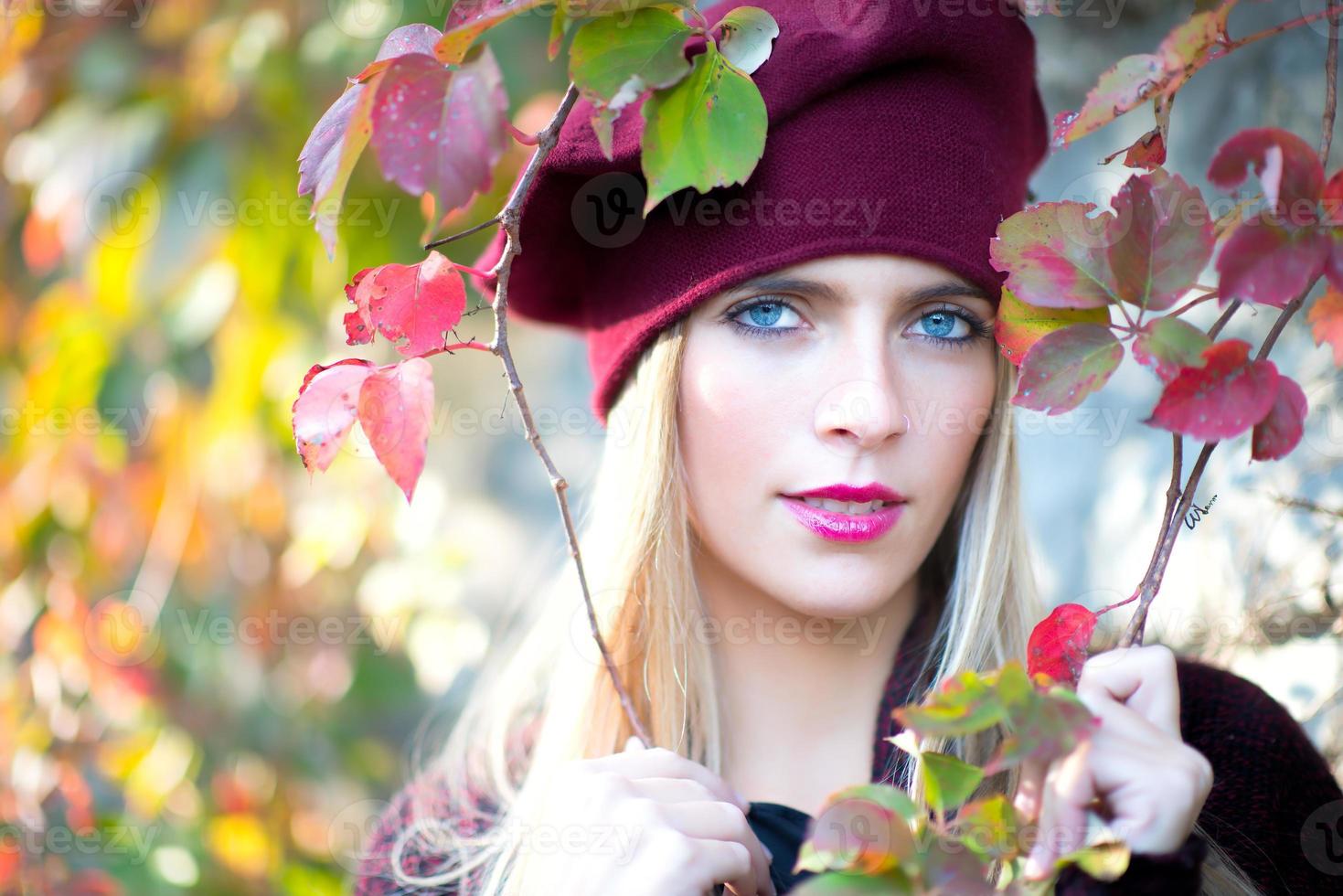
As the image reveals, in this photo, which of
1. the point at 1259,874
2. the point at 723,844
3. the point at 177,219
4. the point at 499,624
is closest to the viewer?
the point at 723,844

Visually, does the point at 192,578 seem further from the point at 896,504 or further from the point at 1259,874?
the point at 1259,874

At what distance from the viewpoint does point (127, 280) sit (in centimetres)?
219

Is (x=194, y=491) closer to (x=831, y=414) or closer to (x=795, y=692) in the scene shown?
(x=795, y=692)

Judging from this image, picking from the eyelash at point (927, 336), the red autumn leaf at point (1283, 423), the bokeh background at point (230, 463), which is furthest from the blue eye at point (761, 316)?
the bokeh background at point (230, 463)

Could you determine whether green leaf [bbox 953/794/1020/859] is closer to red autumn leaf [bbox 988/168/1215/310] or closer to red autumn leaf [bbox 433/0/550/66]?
red autumn leaf [bbox 988/168/1215/310]

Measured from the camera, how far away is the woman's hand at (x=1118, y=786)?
740 mm

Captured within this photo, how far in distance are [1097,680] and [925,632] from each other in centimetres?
64

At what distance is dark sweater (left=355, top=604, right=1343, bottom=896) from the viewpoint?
4.15 feet

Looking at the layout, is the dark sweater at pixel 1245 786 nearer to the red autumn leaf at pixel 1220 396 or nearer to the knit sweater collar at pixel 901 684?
the knit sweater collar at pixel 901 684

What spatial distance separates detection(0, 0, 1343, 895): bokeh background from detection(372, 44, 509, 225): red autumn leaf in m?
1.20

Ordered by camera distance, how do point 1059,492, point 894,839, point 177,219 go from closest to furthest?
1. point 894,839
2. point 177,219
3. point 1059,492

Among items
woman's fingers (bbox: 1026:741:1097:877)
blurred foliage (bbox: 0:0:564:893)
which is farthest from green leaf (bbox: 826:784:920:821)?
blurred foliage (bbox: 0:0:564:893)

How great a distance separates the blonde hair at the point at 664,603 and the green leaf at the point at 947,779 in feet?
2.02

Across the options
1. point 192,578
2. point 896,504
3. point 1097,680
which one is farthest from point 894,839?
point 192,578
